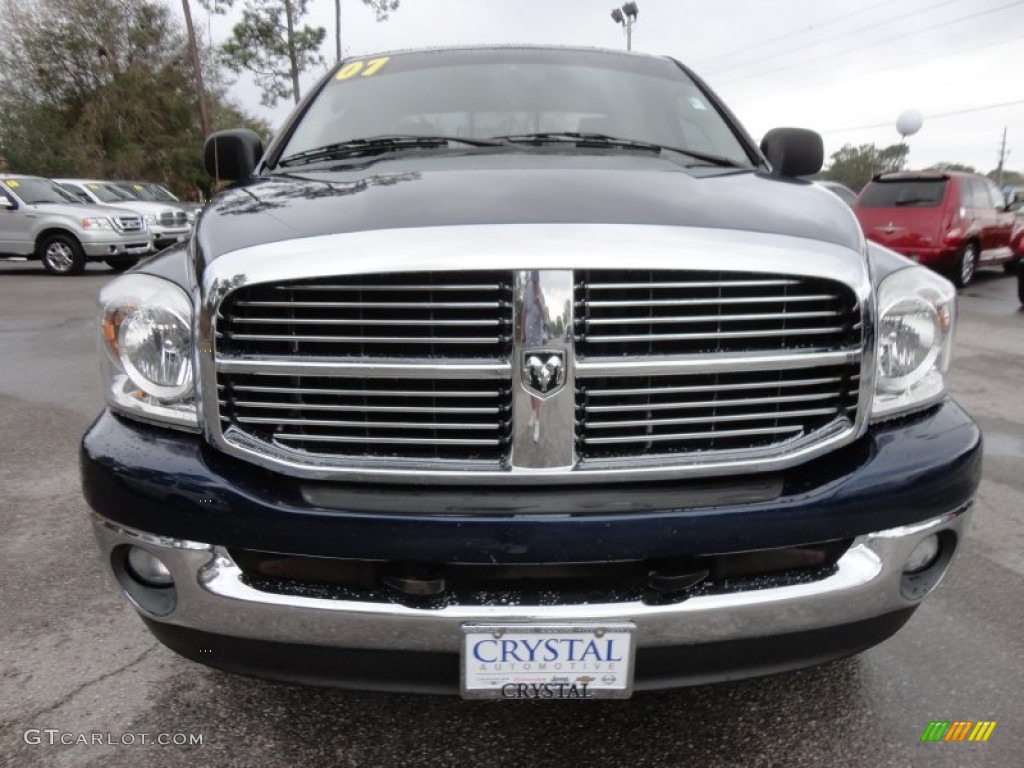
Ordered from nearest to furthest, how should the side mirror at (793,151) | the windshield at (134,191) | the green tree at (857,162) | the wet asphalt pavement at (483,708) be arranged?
1. the wet asphalt pavement at (483,708)
2. the side mirror at (793,151)
3. the windshield at (134,191)
4. the green tree at (857,162)

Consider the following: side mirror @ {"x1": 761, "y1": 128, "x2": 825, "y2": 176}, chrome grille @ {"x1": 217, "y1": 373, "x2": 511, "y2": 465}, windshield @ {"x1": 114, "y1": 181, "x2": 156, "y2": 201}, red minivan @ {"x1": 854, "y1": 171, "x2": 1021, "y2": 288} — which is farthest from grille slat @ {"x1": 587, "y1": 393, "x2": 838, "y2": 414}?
windshield @ {"x1": 114, "y1": 181, "x2": 156, "y2": 201}

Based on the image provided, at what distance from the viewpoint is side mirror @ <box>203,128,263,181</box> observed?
121 inches

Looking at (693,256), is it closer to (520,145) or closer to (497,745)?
(520,145)

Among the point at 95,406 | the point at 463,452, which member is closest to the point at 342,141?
the point at 463,452

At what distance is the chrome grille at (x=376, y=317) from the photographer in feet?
5.49

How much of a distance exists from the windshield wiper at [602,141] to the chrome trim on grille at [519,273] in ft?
3.35

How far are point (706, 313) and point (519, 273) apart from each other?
1.33 ft

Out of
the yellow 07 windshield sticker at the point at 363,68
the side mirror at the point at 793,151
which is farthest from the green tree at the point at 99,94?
the side mirror at the point at 793,151

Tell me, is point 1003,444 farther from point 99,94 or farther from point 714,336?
point 99,94

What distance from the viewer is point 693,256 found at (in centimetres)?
171

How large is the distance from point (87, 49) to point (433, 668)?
36455 millimetres

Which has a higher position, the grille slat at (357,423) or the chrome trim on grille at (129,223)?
the grille slat at (357,423)

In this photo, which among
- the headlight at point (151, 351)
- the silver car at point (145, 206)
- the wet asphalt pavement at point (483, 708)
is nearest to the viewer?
the headlight at point (151, 351)

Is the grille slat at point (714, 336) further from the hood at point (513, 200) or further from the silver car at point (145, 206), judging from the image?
the silver car at point (145, 206)
